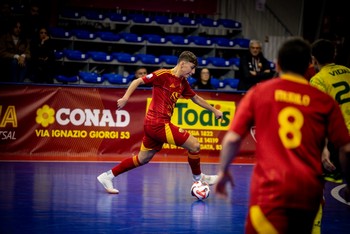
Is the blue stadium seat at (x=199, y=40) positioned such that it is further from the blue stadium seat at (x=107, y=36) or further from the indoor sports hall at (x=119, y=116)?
the blue stadium seat at (x=107, y=36)

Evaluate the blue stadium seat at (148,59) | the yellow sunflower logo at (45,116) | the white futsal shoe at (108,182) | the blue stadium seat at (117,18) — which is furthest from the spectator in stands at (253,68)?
the white futsal shoe at (108,182)

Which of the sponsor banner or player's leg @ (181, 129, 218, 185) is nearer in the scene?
player's leg @ (181, 129, 218, 185)

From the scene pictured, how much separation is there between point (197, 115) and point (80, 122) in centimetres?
243

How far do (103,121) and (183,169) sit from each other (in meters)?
2.03

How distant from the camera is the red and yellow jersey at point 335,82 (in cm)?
595

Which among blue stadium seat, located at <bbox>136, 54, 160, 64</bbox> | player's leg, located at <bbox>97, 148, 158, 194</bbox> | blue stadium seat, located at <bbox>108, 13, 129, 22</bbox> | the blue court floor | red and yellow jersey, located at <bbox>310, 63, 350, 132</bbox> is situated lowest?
the blue court floor

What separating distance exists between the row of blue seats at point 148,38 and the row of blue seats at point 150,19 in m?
0.54

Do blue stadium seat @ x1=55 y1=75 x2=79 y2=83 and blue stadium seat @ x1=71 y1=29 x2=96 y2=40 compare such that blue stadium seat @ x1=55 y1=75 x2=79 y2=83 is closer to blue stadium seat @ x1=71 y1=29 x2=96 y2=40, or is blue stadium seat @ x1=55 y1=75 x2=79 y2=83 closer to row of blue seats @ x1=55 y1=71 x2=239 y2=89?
row of blue seats @ x1=55 y1=71 x2=239 y2=89

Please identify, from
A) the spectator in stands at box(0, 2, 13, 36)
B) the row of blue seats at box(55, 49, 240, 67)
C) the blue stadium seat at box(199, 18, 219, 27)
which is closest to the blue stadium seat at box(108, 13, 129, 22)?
the row of blue seats at box(55, 49, 240, 67)

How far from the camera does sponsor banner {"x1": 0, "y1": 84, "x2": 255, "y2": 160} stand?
12.2 m

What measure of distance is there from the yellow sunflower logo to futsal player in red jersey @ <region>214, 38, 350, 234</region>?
903 centimetres

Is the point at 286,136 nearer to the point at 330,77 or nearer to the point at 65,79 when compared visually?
the point at 330,77

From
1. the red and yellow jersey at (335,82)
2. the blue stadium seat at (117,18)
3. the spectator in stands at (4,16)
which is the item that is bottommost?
the red and yellow jersey at (335,82)

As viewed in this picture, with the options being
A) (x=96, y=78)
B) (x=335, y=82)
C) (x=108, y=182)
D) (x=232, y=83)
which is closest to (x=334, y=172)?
(x=335, y=82)
